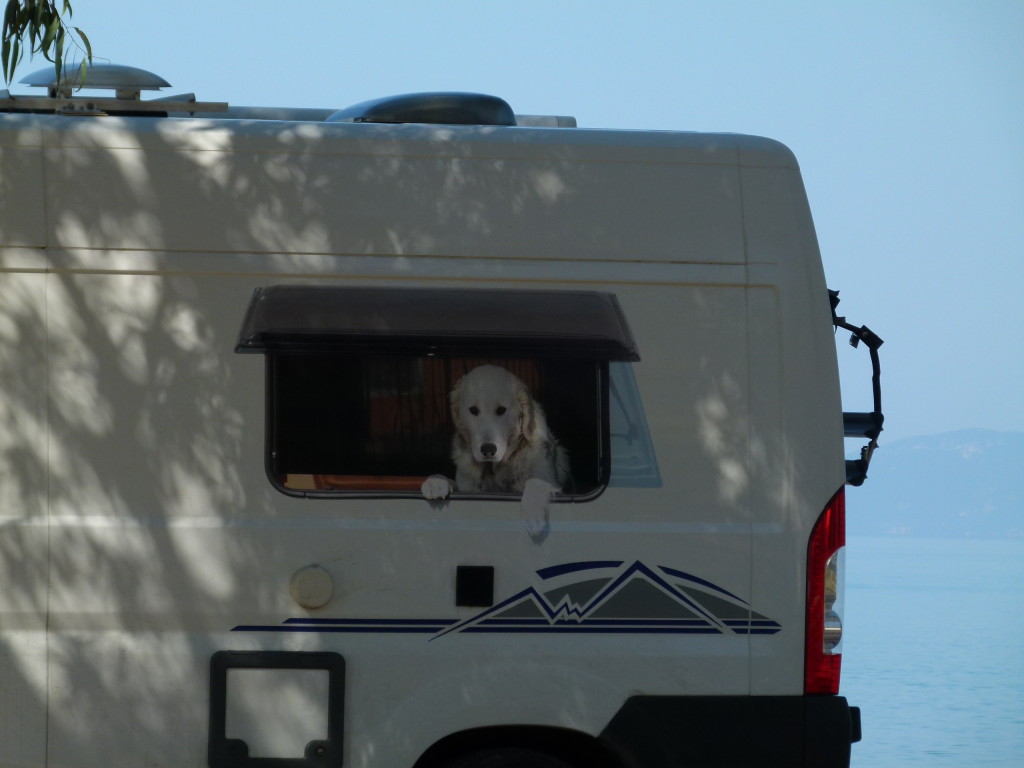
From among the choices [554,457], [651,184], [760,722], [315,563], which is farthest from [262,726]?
[651,184]

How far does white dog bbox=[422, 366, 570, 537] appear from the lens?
411 centimetres

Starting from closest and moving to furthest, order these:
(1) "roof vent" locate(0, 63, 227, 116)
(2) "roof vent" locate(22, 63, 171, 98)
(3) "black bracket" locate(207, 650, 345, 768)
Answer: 1. (3) "black bracket" locate(207, 650, 345, 768)
2. (1) "roof vent" locate(0, 63, 227, 116)
3. (2) "roof vent" locate(22, 63, 171, 98)

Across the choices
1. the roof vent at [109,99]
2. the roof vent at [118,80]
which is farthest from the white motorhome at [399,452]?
the roof vent at [118,80]

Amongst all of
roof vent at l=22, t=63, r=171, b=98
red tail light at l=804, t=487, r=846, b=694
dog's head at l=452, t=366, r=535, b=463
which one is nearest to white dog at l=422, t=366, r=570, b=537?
dog's head at l=452, t=366, r=535, b=463

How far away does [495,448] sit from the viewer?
4121 mm

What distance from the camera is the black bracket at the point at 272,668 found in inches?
156

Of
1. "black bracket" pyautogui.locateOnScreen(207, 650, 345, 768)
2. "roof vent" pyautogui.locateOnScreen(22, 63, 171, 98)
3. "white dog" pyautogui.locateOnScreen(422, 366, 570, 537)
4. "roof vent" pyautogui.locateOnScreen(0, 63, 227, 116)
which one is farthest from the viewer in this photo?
"roof vent" pyautogui.locateOnScreen(22, 63, 171, 98)

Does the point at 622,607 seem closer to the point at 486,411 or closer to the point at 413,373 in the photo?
the point at 486,411

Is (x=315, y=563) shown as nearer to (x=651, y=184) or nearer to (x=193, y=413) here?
(x=193, y=413)

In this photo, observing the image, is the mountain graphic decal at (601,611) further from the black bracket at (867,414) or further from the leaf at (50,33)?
the leaf at (50,33)

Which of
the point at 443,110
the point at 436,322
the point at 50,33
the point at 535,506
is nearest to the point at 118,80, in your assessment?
the point at 50,33

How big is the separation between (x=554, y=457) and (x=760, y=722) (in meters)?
1.11

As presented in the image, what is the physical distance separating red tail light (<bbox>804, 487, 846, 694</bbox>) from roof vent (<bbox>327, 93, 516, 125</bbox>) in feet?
6.14

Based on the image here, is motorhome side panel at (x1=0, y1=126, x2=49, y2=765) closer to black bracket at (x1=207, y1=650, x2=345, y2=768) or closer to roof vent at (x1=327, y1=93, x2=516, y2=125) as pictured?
black bracket at (x1=207, y1=650, x2=345, y2=768)
